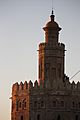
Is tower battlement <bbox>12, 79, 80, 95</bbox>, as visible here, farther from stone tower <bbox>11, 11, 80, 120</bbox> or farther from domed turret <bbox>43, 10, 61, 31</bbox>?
domed turret <bbox>43, 10, 61, 31</bbox>

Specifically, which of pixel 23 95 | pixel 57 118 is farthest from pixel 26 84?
pixel 57 118

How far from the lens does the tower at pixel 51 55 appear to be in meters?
72.6

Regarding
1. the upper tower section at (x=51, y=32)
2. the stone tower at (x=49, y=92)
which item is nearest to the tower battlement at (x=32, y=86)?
the stone tower at (x=49, y=92)

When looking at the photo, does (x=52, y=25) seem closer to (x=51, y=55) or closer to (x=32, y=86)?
(x=51, y=55)

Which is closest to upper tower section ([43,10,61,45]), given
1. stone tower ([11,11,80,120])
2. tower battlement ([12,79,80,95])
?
stone tower ([11,11,80,120])

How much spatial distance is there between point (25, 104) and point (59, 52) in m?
8.39

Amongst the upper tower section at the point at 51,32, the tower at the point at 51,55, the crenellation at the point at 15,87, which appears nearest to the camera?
the crenellation at the point at 15,87

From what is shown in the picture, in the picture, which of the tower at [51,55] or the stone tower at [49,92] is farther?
the tower at [51,55]

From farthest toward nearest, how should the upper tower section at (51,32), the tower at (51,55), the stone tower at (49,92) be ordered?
the upper tower section at (51,32) < the tower at (51,55) < the stone tower at (49,92)

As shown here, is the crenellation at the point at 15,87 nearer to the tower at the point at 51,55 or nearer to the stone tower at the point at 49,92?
the stone tower at the point at 49,92

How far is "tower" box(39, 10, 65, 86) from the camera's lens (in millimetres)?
72562

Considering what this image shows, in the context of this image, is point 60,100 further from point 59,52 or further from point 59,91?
point 59,52

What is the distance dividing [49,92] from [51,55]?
216 inches

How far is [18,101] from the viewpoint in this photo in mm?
71562
